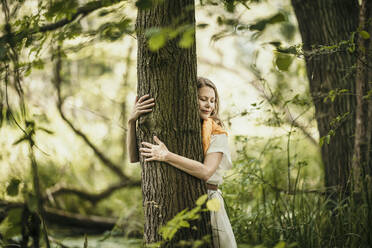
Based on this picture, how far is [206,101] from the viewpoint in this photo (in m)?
2.24

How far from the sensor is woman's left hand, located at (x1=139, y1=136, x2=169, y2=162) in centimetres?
182

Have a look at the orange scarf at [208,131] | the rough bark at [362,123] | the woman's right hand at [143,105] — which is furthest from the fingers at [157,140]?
the rough bark at [362,123]

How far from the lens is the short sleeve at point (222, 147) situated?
204 cm

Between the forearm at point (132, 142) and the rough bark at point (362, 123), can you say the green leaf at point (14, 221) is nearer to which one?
the forearm at point (132, 142)

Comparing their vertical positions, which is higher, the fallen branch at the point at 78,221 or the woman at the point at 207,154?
the woman at the point at 207,154

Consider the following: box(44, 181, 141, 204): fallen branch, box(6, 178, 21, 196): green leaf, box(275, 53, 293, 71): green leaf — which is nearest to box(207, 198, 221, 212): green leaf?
box(275, 53, 293, 71): green leaf

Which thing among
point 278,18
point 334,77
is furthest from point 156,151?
point 334,77

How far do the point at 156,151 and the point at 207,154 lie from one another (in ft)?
1.20

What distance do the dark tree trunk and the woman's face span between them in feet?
0.98

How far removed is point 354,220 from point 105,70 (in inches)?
250

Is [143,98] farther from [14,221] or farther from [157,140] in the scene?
[14,221]

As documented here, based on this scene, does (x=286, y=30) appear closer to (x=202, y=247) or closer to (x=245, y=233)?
(x=245, y=233)

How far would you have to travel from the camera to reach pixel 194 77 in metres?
1.95

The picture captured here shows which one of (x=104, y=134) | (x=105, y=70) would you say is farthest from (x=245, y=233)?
(x=105, y=70)
